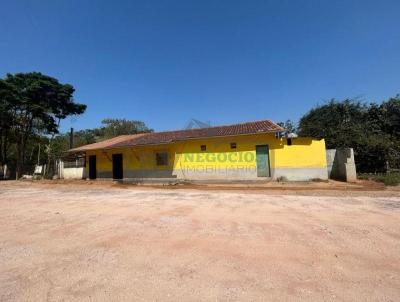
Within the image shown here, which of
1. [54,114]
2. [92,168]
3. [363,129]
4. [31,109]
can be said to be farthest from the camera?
[54,114]

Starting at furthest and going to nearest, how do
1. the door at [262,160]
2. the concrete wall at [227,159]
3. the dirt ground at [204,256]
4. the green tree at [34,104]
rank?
the green tree at [34,104]
the door at [262,160]
the concrete wall at [227,159]
the dirt ground at [204,256]

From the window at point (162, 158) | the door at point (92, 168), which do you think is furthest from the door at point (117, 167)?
the window at point (162, 158)

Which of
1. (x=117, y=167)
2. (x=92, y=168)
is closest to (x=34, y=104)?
(x=92, y=168)

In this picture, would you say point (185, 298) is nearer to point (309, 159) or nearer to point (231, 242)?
point (231, 242)

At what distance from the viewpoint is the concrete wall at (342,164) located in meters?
15.8

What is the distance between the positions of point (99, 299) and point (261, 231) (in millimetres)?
3473

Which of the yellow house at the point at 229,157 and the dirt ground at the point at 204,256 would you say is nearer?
the dirt ground at the point at 204,256

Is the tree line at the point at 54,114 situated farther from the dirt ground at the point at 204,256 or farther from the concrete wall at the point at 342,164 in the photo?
the dirt ground at the point at 204,256

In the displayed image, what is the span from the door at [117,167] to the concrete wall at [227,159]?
831 mm

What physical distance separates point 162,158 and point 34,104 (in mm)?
15586

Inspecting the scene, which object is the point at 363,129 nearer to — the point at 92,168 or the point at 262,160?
the point at 262,160

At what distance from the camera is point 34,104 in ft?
88.4

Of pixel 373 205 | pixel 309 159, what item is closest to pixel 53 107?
pixel 309 159

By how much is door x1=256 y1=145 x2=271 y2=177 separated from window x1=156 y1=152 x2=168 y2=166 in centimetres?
648
